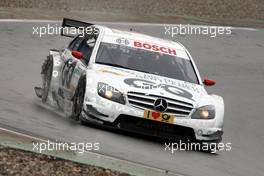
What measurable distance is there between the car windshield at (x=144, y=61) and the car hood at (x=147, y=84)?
214mm

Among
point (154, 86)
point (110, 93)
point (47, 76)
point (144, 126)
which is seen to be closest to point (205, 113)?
point (154, 86)

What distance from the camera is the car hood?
1060 cm

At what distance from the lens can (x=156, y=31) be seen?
2645 cm

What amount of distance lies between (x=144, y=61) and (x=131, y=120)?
5.10ft

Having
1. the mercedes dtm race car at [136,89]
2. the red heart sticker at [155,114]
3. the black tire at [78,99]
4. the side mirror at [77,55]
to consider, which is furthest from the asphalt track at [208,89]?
the side mirror at [77,55]

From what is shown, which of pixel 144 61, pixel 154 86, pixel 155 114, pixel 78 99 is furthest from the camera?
pixel 144 61

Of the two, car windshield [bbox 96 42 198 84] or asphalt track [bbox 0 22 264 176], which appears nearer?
asphalt track [bbox 0 22 264 176]

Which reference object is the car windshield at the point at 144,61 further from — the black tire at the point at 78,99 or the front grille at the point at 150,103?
the front grille at the point at 150,103

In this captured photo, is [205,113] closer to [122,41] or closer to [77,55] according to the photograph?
[122,41]

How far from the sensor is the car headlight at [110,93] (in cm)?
1048

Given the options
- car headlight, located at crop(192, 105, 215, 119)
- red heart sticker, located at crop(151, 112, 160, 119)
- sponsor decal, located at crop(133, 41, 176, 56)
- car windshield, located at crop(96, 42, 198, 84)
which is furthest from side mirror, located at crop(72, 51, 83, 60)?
car headlight, located at crop(192, 105, 215, 119)

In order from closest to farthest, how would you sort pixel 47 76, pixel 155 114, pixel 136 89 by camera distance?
pixel 155 114
pixel 136 89
pixel 47 76

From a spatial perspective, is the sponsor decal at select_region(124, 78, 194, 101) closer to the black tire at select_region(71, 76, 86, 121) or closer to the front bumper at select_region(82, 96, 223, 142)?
the front bumper at select_region(82, 96, 223, 142)

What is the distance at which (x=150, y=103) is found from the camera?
1048 cm
